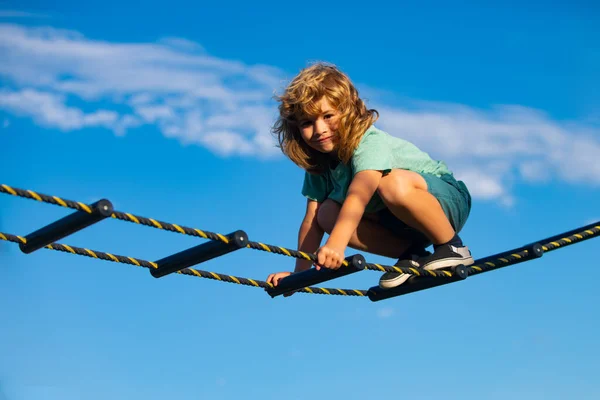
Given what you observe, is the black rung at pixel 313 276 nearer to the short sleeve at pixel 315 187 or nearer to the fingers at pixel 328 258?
the fingers at pixel 328 258

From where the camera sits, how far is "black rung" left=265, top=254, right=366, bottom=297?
432 cm

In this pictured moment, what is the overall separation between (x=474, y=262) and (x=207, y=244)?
1579mm

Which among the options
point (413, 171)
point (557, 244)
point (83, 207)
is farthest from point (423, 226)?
point (83, 207)

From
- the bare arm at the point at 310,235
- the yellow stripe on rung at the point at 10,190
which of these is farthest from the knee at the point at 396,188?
the yellow stripe on rung at the point at 10,190

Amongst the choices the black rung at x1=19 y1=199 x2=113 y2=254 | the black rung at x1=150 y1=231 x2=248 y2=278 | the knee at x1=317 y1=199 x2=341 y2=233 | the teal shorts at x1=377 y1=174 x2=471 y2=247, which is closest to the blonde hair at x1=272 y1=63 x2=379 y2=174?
the knee at x1=317 y1=199 x2=341 y2=233

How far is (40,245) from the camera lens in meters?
3.97

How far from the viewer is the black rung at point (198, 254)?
397 centimetres

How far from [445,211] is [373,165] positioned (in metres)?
0.55

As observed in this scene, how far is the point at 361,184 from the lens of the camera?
467 centimetres

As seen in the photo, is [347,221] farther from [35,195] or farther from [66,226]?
[35,195]

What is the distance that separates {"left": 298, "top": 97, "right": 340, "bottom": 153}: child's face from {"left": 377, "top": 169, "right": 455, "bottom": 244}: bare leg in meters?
0.39

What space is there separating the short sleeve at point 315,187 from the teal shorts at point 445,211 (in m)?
0.35

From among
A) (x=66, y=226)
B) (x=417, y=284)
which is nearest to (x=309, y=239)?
(x=417, y=284)

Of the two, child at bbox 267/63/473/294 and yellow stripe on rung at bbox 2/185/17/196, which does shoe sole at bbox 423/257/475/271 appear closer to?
child at bbox 267/63/473/294
